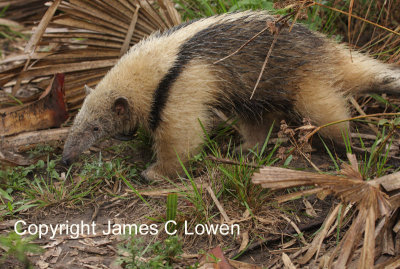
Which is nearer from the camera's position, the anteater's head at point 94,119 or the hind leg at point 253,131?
the anteater's head at point 94,119

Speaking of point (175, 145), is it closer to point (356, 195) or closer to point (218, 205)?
point (218, 205)

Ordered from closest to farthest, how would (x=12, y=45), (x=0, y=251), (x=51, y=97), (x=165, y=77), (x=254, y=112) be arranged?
(x=0, y=251)
(x=165, y=77)
(x=254, y=112)
(x=51, y=97)
(x=12, y=45)

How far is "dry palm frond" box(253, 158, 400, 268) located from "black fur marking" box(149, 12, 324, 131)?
2101 millimetres

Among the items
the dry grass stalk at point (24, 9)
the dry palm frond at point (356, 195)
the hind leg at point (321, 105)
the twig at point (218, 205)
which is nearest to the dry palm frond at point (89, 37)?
the dry grass stalk at point (24, 9)

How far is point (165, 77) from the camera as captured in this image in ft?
16.5

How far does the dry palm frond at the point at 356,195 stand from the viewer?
2.87 metres

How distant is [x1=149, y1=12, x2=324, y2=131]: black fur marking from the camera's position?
5.06 meters

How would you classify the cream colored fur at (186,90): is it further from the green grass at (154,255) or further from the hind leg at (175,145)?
the green grass at (154,255)

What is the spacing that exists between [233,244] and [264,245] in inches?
10.9

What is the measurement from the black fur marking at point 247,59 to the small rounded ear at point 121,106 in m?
0.31

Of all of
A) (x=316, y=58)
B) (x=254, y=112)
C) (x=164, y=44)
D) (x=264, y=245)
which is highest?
(x=164, y=44)

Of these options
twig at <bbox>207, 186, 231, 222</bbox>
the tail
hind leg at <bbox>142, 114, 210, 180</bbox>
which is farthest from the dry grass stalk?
the tail

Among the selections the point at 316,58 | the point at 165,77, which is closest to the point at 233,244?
the point at 165,77

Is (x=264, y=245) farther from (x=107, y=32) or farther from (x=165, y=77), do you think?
(x=107, y=32)
